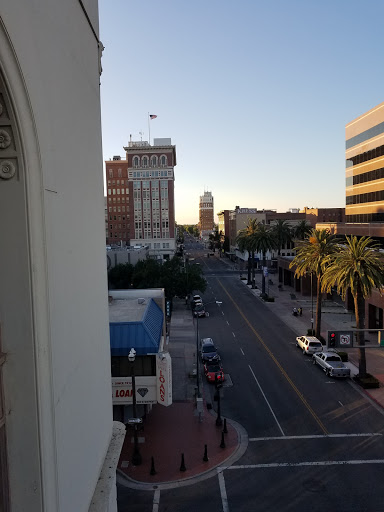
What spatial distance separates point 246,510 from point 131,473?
534 centimetres

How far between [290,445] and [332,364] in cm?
1020

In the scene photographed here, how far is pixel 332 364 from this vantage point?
2769 centimetres

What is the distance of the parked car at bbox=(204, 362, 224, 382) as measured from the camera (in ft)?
87.6

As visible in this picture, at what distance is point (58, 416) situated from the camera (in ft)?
14.0

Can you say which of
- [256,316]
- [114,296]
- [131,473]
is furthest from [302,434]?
[256,316]

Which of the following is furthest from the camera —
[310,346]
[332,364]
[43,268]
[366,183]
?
[366,183]

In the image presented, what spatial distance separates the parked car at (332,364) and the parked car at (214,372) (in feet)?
23.3

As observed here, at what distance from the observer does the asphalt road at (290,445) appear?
15047 mm

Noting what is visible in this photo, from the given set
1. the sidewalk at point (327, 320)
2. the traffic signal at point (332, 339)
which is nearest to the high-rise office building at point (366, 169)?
the sidewalk at point (327, 320)

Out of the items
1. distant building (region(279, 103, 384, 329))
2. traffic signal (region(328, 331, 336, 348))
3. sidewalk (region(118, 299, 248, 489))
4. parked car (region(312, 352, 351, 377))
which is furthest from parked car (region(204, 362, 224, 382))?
distant building (region(279, 103, 384, 329))

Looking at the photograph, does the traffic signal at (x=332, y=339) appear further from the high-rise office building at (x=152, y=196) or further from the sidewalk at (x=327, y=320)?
the high-rise office building at (x=152, y=196)

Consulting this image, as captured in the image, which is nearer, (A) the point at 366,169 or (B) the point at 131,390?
(B) the point at 131,390

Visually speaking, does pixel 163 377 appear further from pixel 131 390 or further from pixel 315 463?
pixel 315 463

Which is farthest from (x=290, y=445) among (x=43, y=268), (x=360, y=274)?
(x=43, y=268)
